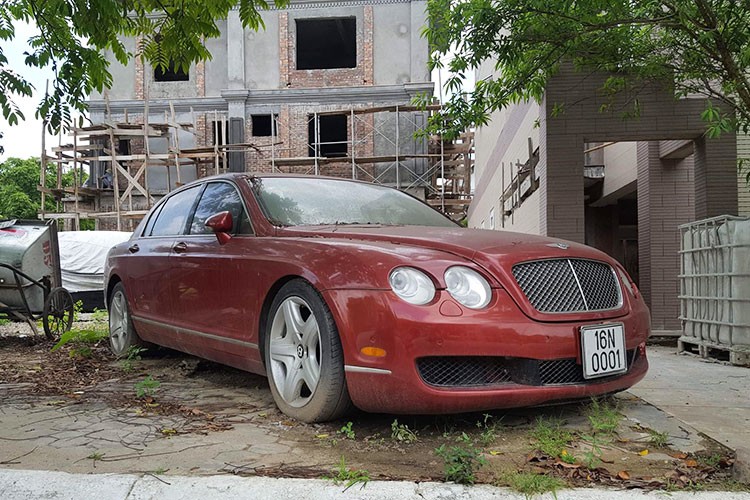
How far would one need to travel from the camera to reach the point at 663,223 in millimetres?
9766

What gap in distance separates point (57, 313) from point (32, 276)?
58cm

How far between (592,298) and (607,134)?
5.77m

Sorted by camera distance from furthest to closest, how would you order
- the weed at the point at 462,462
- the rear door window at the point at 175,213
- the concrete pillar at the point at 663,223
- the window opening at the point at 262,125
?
the window opening at the point at 262,125
the concrete pillar at the point at 663,223
the rear door window at the point at 175,213
the weed at the point at 462,462

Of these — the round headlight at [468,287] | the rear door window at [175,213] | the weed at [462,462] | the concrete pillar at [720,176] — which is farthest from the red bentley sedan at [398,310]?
the concrete pillar at [720,176]

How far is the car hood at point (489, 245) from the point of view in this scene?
3.18 meters

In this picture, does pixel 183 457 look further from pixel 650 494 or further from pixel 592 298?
pixel 592 298

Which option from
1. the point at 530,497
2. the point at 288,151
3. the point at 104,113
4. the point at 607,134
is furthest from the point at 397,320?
the point at 104,113

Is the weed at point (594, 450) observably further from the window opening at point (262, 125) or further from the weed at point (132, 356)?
the window opening at point (262, 125)

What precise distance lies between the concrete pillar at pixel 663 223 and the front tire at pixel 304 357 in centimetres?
734

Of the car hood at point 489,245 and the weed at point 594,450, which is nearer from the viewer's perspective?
the weed at point 594,450

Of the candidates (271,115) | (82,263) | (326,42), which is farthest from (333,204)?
(326,42)

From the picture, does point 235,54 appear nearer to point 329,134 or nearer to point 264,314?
point 329,134

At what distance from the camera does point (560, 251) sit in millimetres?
3496

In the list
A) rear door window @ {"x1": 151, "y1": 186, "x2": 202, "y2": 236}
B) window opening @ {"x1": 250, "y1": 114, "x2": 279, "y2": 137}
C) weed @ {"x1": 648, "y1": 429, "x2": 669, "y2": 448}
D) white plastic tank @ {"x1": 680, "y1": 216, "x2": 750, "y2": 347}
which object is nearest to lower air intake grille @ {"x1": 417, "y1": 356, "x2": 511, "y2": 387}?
weed @ {"x1": 648, "y1": 429, "x2": 669, "y2": 448}
